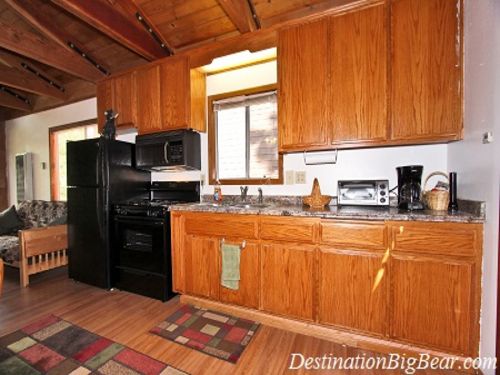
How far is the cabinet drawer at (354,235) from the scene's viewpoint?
5.41 feet

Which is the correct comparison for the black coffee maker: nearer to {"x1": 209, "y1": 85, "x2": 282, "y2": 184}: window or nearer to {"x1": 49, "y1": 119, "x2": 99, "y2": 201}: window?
{"x1": 209, "y1": 85, "x2": 282, "y2": 184}: window

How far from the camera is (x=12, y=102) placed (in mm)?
4398

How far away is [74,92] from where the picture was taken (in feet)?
13.0

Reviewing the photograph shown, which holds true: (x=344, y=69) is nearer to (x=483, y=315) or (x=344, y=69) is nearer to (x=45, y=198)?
(x=483, y=315)

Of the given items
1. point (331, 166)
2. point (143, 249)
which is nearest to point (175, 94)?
point (143, 249)

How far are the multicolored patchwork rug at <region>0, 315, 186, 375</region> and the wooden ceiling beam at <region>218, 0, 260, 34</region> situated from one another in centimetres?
285

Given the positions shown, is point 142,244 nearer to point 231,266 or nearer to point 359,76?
point 231,266

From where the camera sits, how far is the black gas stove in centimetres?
241

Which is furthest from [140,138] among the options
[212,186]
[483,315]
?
[483,315]

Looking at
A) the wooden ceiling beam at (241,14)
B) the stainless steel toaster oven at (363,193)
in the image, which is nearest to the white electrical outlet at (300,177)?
the stainless steel toaster oven at (363,193)

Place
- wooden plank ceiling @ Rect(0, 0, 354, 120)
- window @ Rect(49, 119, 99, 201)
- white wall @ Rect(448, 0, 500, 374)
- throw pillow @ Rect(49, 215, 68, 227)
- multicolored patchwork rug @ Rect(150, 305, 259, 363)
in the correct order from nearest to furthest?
1. white wall @ Rect(448, 0, 500, 374)
2. multicolored patchwork rug @ Rect(150, 305, 259, 363)
3. wooden plank ceiling @ Rect(0, 0, 354, 120)
4. throw pillow @ Rect(49, 215, 68, 227)
5. window @ Rect(49, 119, 99, 201)

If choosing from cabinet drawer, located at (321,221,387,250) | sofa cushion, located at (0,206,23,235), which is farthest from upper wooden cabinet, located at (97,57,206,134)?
sofa cushion, located at (0,206,23,235)

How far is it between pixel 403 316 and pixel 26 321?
3094mm

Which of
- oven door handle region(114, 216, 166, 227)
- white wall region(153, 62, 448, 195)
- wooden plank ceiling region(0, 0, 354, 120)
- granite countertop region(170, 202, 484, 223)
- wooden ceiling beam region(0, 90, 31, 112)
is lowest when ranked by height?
oven door handle region(114, 216, 166, 227)
